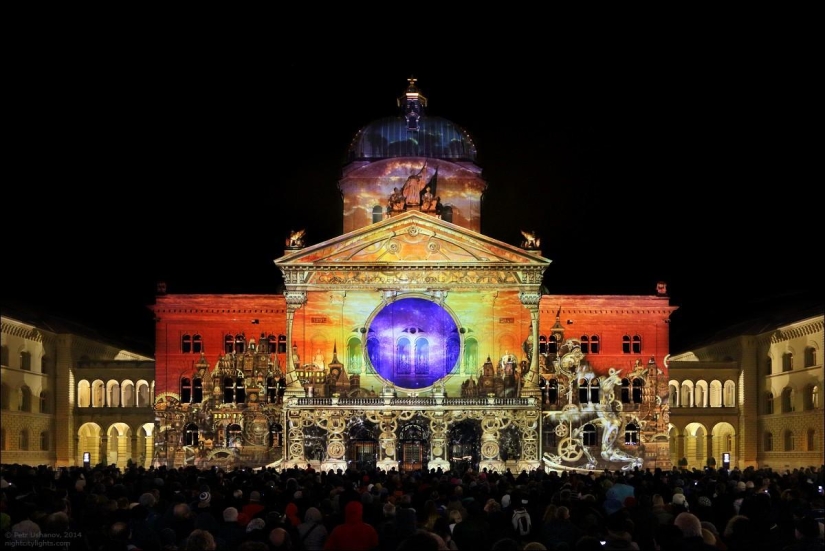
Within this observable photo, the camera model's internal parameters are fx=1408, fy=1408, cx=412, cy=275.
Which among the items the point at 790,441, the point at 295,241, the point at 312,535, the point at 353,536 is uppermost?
the point at 295,241

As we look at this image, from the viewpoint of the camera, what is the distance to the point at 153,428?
82.8 m

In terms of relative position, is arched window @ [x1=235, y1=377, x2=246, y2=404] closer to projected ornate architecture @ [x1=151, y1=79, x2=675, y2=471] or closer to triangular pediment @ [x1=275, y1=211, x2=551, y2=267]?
projected ornate architecture @ [x1=151, y1=79, x2=675, y2=471]

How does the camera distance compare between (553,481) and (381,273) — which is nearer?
(553,481)

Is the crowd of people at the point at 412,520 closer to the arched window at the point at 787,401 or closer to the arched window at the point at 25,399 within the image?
the arched window at the point at 25,399

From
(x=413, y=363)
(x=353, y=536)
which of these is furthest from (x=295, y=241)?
(x=353, y=536)

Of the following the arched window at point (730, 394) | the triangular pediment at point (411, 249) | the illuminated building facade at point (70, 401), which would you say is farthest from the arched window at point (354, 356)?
the arched window at point (730, 394)

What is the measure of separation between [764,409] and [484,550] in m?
67.8

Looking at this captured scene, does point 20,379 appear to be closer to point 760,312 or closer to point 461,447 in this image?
point 461,447

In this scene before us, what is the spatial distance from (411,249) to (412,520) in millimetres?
56171

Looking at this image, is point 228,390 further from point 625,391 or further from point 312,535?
point 312,535

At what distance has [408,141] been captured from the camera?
8844 centimetres

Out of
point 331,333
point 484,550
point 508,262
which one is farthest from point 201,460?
point 484,550

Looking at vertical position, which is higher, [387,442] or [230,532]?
[230,532]

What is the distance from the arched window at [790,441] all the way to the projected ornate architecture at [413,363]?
24.2 feet
